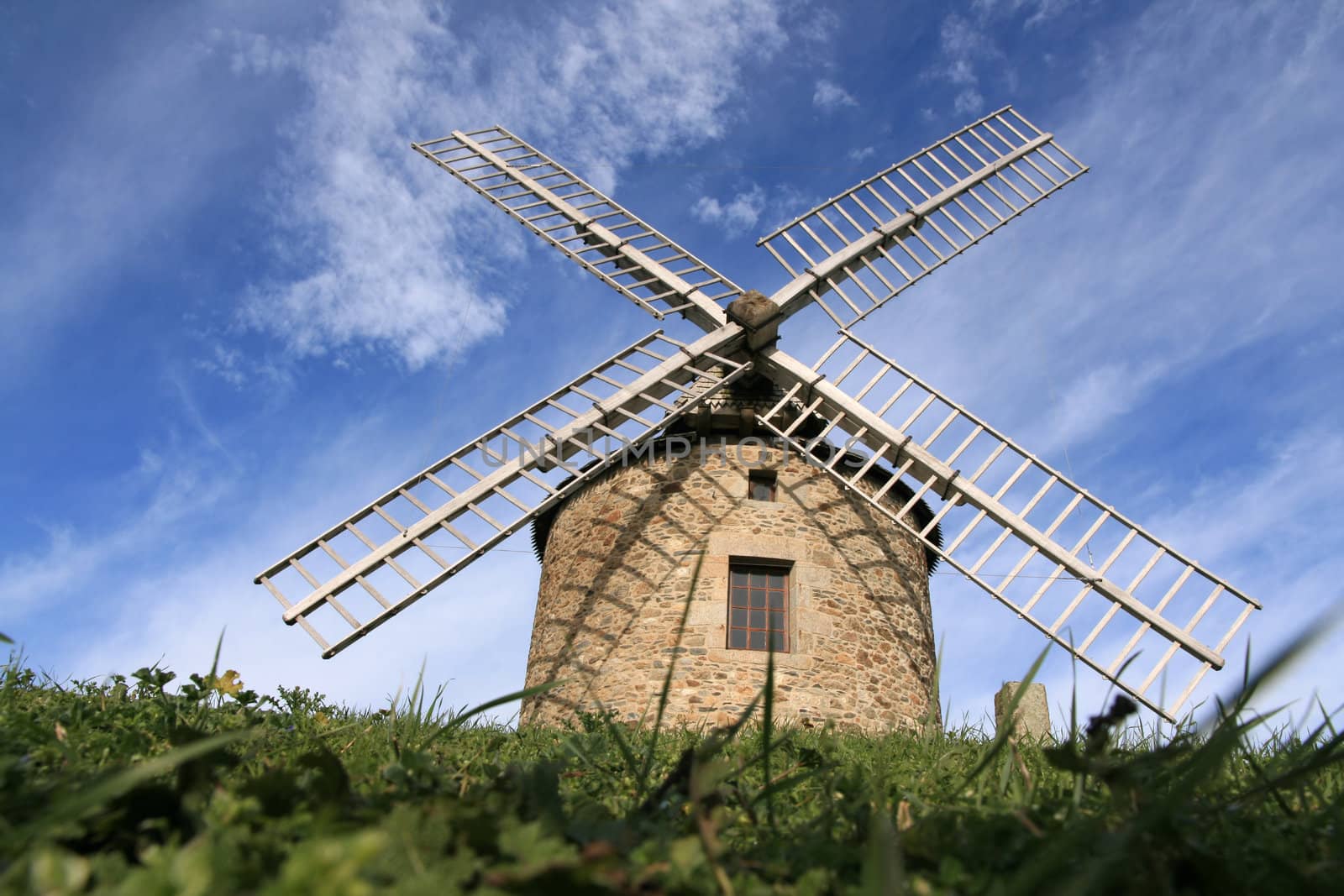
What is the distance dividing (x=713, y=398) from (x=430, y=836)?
370 inches

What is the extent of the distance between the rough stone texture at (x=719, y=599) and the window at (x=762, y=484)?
11 cm

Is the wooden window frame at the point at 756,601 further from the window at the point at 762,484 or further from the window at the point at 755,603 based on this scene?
the window at the point at 762,484

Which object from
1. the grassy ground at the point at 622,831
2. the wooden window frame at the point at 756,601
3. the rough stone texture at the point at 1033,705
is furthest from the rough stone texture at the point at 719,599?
the grassy ground at the point at 622,831

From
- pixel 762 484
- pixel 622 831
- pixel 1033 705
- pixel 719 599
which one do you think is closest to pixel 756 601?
pixel 719 599

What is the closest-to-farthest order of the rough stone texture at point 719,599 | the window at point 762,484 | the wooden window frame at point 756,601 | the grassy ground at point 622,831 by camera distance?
the grassy ground at point 622,831 < the rough stone texture at point 719,599 < the wooden window frame at point 756,601 < the window at point 762,484

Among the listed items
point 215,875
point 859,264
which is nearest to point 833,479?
point 859,264

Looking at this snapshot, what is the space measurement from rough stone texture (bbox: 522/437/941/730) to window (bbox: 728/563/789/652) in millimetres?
121

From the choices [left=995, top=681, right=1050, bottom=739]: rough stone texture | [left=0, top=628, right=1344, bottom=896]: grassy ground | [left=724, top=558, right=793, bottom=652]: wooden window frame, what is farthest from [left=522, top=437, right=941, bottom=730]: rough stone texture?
[left=0, top=628, right=1344, bottom=896]: grassy ground

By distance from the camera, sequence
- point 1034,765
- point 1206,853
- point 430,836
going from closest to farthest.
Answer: point 430,836 < point 1206,853 < point 1034,765

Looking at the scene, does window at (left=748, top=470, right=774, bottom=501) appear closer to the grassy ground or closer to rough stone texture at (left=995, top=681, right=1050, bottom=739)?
rough stone texture at (left=995, top=681, right=1050, bottom=739)

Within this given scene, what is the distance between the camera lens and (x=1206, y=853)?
60.3 inches

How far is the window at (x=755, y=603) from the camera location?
29.6ft

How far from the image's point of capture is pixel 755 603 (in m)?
9.24

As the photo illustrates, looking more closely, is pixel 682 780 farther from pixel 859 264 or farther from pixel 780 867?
pixel 859 264
